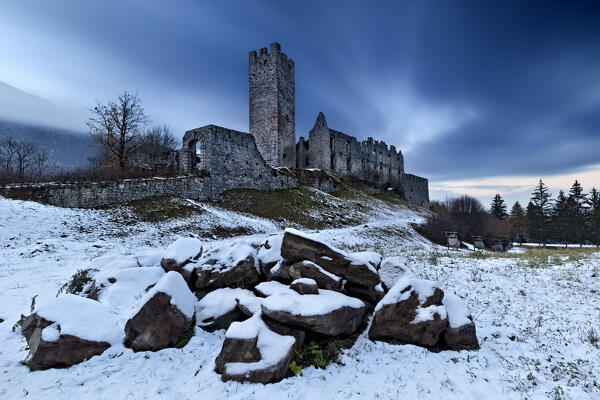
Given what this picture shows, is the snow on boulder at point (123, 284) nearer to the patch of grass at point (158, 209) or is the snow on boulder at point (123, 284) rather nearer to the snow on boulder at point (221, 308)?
the snow on boulder at point (221, 308)

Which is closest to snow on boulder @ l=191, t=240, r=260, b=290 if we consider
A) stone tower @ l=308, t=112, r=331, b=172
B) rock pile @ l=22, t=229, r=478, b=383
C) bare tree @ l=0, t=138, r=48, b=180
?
rock pile @ l=22, t=229, r=478, b=383

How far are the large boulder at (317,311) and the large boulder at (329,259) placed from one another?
0.78 metres

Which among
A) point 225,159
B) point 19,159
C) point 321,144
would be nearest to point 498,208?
point 321,144

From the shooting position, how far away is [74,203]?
55.3ft

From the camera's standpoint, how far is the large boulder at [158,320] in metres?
5.03

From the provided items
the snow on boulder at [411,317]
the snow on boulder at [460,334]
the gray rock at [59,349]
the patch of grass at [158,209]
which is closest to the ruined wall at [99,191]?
the patch of grass at [158,209]

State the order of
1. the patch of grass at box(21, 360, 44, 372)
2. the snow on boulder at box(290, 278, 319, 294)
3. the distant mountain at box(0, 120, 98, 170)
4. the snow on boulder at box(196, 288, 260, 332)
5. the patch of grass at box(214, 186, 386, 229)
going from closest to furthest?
1. the patch of grass at box(21, 360, 44, 372)
2. the snow on boulder at box(290, 278, 319, 294)
3. the snow on boulder at box(196, 288, 260, 332)
4. the patch of grass at box(214, 186, 386, 229)
5. the distant mountain at box(0, 120, 98, 170)

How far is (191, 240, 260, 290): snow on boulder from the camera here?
6.65 m

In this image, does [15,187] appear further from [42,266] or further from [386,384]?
[386,384]

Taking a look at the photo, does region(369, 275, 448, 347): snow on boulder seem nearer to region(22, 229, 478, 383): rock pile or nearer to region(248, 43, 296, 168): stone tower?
region(22, 229, 478, 383): rock pile

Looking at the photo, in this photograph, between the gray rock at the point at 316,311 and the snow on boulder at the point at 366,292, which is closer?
the gray rock at the point at 316,311

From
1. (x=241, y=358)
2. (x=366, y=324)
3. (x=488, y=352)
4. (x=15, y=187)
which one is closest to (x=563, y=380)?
(x=488, y=352)

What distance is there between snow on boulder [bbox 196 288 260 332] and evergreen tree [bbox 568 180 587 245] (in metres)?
65.5

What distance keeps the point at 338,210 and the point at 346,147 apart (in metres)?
20.7
